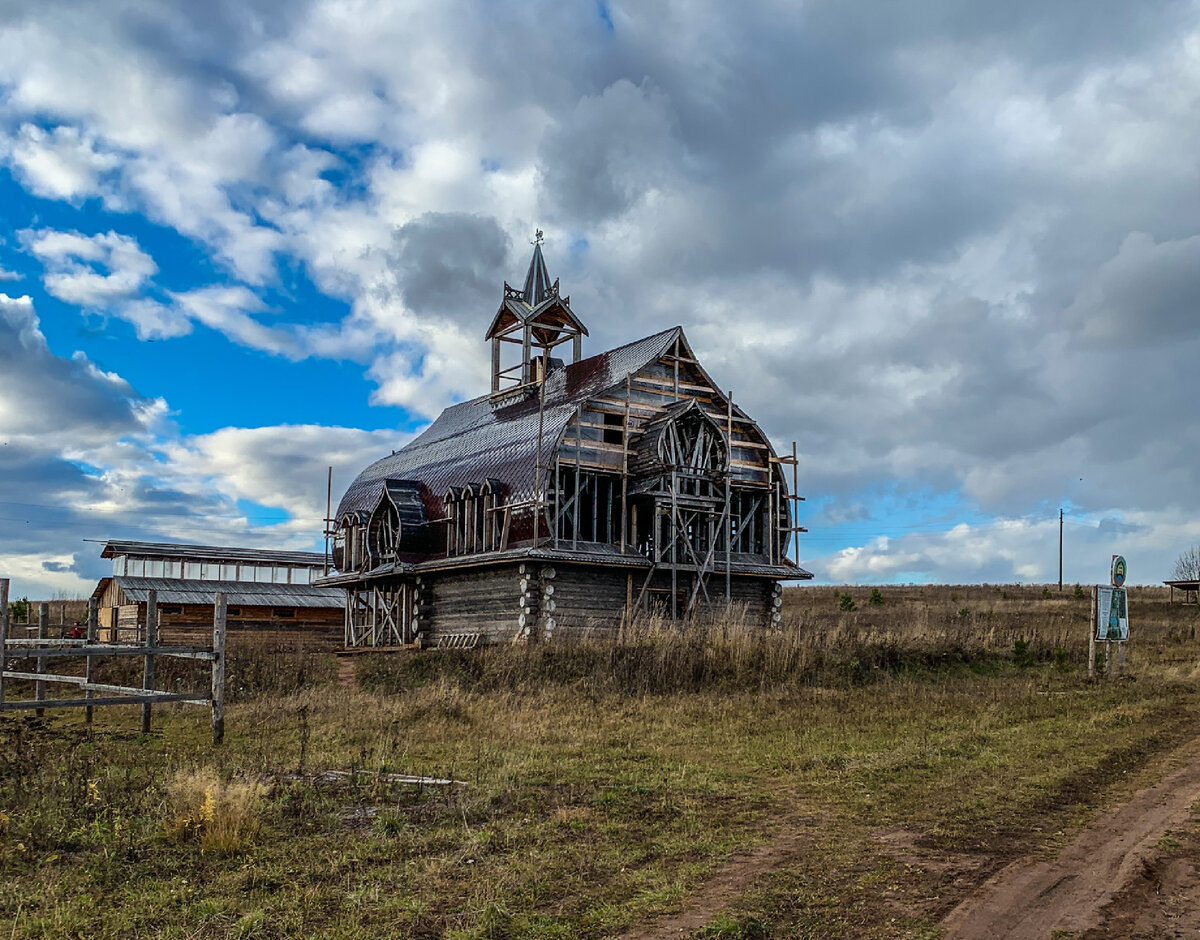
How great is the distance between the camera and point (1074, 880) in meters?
8.07

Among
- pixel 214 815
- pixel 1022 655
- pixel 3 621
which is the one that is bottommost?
pixel 1022 655

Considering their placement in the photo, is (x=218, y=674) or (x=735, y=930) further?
(x=218, y=674)

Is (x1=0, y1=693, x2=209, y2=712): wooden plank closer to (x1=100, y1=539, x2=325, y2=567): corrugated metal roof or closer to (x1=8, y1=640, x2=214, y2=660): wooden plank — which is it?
(x1=8, y1=640, x2=214, y2=660): wooden plank

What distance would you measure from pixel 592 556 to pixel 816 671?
28.8ft

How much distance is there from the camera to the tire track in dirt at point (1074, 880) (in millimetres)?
7016

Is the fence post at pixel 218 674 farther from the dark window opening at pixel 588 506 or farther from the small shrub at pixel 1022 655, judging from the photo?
the small shrub at pixel 1022 655

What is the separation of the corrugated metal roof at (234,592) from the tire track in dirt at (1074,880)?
41.1 metres

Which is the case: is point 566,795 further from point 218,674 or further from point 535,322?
point 535,322

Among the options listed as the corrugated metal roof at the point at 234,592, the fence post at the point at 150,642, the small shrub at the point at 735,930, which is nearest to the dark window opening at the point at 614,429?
the fence post at the point at 150,642

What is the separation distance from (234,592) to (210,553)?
303cm

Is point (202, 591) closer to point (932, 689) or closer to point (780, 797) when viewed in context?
point (932, 689)

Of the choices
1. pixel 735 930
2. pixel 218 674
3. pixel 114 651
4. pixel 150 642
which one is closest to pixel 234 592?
pixel 150 642

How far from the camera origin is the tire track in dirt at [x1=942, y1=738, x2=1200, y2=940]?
7.02m

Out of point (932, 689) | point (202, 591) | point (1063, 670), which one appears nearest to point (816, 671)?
point (932, 689)
